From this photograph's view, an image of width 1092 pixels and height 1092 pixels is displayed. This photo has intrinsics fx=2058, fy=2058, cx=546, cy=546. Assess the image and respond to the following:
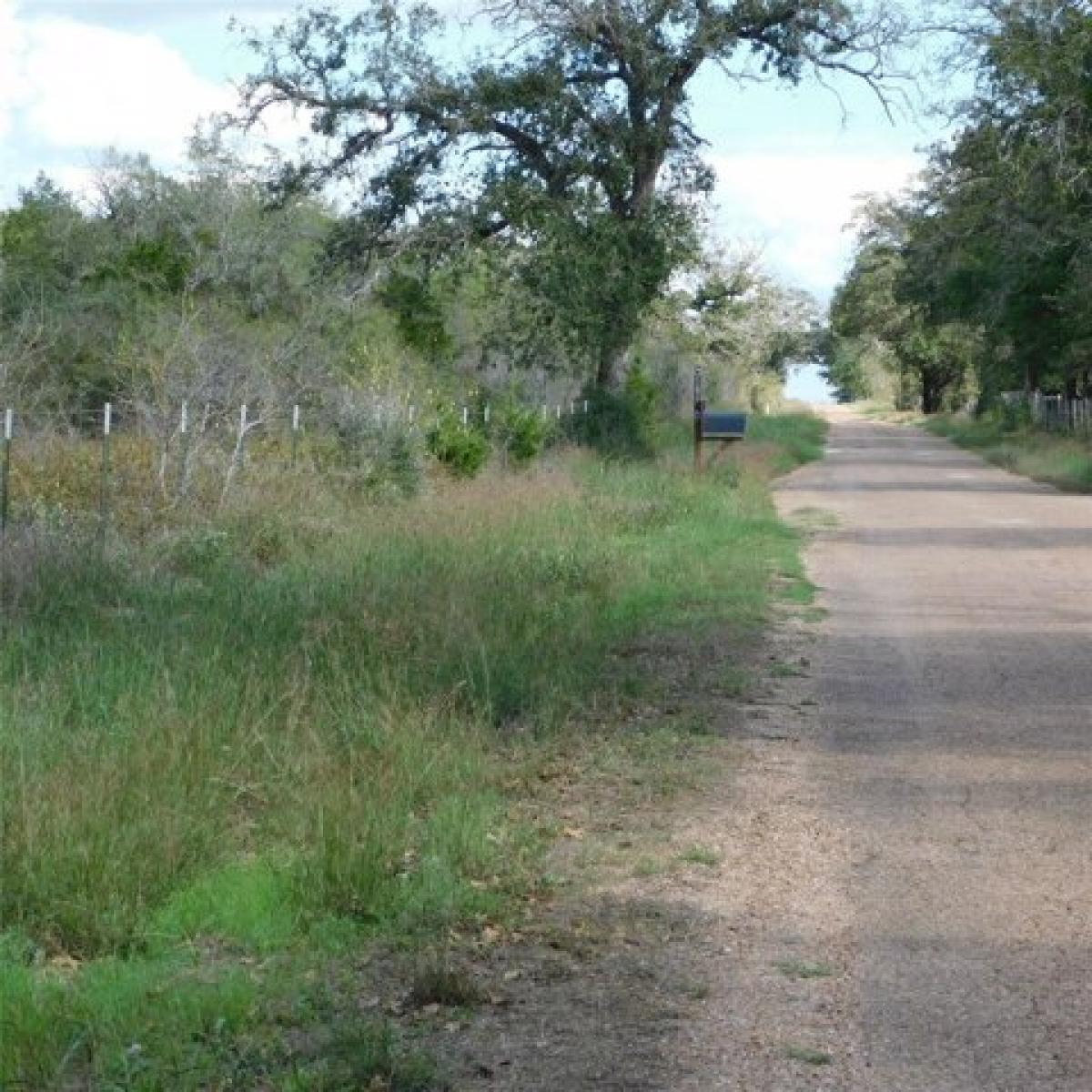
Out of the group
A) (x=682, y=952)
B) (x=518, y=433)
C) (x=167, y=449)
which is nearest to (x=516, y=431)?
(x=518, y=433)

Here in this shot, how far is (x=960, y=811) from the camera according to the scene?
9391mm

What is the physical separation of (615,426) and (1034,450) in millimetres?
14077

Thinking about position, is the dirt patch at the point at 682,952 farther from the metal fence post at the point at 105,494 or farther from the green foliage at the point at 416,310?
the green foliage at the point at 416,310

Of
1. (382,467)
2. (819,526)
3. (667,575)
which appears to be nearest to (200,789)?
(667,575)

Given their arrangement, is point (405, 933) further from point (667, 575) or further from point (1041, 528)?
point (1041, 528)

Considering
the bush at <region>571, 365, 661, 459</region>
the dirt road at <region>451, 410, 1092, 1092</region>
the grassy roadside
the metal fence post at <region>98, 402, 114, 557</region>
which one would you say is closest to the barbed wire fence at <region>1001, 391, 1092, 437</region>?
the bush at <region>571, 365, 661, 459</region>

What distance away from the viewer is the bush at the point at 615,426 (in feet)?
117

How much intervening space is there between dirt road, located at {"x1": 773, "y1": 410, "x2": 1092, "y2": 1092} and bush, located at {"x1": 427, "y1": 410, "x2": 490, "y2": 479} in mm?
6679

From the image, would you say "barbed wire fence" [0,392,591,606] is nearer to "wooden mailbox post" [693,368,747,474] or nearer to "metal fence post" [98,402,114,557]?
"metal fence post" [98,402,114,557]

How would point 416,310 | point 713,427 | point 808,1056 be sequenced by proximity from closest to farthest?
point 808,1056 → point 713,427 → point 416,310

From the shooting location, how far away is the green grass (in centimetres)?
3719

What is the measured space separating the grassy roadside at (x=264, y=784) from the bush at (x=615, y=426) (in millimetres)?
19648

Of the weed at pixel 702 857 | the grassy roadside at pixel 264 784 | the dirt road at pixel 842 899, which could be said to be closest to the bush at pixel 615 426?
the grassy roadside at pixel 264 784

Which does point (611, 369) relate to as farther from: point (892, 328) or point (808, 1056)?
point (892, 328)
